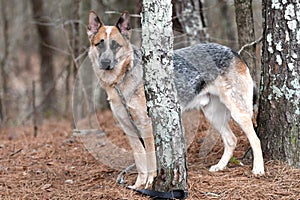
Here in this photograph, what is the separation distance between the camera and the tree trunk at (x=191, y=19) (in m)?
8.93

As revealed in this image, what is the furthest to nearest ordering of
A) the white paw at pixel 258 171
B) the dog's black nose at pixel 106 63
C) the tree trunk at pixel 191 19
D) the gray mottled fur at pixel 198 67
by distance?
the tree trunk at pixel 191 19
the gray mottled fur at pixel 198 67
the dog's black nose at pixel 106 63
the white paw at pixel 258 171

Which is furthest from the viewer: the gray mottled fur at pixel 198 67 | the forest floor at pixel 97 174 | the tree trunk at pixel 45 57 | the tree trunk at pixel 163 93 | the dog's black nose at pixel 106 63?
the tree trunk at pixel 45 57

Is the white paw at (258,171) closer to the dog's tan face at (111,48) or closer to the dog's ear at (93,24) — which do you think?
the dog's tan face at (111,48)

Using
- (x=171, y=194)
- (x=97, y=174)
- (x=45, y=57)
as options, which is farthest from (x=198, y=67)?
(x=45, y=57)

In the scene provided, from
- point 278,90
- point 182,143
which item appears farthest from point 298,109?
point 182,143

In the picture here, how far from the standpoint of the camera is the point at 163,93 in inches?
190

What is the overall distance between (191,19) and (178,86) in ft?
9.40

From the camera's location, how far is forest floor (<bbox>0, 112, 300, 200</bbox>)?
211 inches

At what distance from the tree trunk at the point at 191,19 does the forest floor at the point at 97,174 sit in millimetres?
1538

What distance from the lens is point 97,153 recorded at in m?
7.87

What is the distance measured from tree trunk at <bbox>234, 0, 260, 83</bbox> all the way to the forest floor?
3.51 ft

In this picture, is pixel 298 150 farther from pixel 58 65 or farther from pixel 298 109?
pixel 58 65

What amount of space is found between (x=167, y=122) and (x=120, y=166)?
2.10 metres

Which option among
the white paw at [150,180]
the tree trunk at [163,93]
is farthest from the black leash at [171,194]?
the white paw at [150,180]
